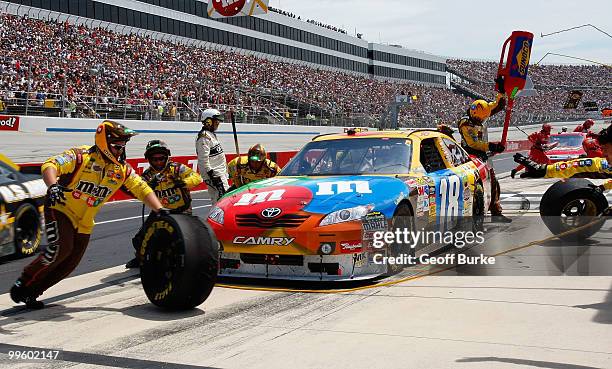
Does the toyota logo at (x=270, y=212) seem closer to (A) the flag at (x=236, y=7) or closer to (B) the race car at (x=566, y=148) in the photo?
(A) the flag at (x=236, y=7)

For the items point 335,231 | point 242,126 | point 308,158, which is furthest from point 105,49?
point 335,231

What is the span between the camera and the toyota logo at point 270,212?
6.62 meters

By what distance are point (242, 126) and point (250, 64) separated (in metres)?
17.1

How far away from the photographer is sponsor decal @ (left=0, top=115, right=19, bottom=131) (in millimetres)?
20406

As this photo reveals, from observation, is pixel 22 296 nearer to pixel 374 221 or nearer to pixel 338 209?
pixel 338 209

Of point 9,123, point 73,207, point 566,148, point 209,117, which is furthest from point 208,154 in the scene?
point 566,148

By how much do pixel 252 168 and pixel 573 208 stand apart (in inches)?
164

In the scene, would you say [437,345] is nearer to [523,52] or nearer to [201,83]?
[523,52]

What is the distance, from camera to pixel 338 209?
259 inches

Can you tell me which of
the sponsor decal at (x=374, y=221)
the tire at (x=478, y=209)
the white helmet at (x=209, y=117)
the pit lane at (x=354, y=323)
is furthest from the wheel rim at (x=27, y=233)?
the tire at (x=478, y=209)

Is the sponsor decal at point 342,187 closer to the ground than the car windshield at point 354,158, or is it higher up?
closer to the ground

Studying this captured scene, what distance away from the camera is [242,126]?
1314 inches

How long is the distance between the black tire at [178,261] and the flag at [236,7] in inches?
495

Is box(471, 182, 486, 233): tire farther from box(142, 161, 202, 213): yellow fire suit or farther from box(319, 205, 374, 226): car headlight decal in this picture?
box(142, 161, 202, 213): yellow fire suit
